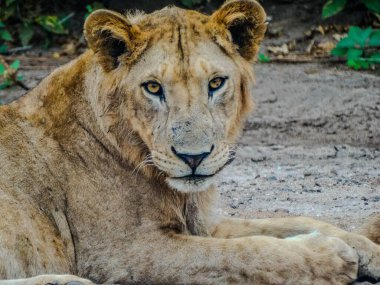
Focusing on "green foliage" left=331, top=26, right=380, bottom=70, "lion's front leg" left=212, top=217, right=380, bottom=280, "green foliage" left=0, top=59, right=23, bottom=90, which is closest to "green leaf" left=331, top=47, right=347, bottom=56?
"green foliage" left=331, top=26, right=380, bottom=70

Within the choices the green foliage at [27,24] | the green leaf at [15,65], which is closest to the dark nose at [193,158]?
the green leaf at [15,65]

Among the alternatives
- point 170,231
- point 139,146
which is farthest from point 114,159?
point 170,231

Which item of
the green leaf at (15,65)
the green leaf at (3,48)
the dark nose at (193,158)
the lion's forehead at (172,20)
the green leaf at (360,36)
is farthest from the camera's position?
the green leaf at (3,48)

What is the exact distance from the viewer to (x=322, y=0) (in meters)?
11.1

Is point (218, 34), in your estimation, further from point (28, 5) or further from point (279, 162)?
point (28, 5)

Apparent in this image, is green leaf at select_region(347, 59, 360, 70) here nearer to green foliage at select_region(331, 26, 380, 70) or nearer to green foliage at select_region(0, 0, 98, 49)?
green foliage at select_region(331, 26, 380, 70)

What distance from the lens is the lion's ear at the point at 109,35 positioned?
4.70 metres

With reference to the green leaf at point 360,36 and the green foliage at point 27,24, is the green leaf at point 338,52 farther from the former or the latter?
the green foliage at point 27,24

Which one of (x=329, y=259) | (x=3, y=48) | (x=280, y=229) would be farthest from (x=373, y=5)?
(x=329, y=259)

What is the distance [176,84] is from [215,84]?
0.68ft

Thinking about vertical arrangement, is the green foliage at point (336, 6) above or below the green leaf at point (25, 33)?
above

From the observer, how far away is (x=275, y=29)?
10938 mm

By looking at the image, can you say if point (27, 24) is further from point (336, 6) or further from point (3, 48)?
point (336, 6)

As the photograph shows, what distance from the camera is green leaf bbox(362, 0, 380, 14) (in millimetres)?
10445
